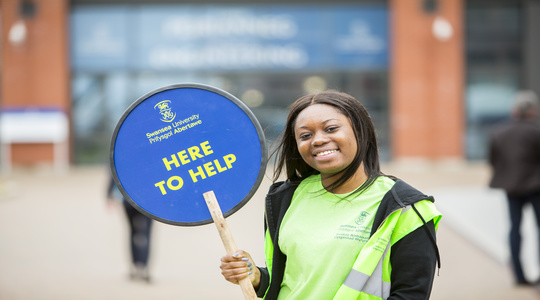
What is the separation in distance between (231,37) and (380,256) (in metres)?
20.1

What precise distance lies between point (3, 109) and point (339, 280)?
21.4 meters

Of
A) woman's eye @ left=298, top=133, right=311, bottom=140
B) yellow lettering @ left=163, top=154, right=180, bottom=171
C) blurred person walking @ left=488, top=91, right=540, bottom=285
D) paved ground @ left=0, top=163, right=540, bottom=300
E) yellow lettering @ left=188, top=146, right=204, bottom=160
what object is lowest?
paved ground @ left=0, top=163, right=540, bottom=300

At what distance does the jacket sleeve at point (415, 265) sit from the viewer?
1.75 metres

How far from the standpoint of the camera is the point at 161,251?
8016 mm

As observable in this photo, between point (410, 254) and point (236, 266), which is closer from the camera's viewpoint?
point (410, 254)

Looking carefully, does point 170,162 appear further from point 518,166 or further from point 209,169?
point 518,166

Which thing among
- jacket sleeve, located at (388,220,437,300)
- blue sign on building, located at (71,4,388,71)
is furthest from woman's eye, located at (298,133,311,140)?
blue sign on building, located at (71,4,388,71)

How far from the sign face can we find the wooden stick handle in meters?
0.03

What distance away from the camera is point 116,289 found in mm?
6004

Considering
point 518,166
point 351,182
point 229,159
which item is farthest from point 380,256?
point 518,166

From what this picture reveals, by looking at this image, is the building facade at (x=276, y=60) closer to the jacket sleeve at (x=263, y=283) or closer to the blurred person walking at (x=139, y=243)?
the blurred person walking at (x=139, y=243)

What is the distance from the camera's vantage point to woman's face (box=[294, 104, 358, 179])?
189cm

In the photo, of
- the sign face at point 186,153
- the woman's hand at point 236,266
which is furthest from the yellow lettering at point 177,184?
the woman's hand at point 236,266

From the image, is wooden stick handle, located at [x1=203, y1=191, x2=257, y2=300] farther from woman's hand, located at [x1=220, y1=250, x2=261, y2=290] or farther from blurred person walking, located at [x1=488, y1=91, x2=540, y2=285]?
blurred person walking, located at [x1=488, y1=91, x2=540, y2=285]
